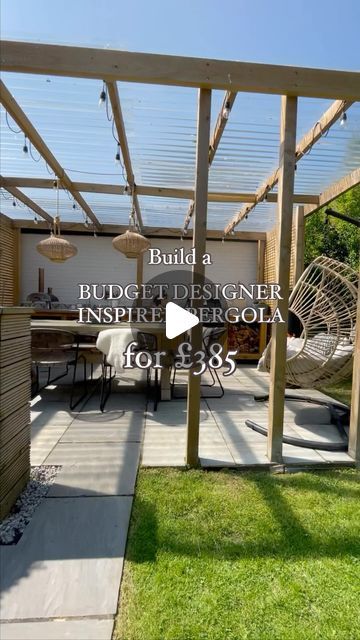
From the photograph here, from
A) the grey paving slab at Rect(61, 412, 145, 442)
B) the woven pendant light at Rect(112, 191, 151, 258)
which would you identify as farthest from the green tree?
the grey paving slab at Rect(61, 412, 145, 442)

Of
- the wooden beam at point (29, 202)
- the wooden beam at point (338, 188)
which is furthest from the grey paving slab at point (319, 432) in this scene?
the wooden beam at point (29, 202)

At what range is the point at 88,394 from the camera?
3.96 m

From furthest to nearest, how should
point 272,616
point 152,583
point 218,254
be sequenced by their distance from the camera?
point 218,254 → point 152,583 → point 272,616

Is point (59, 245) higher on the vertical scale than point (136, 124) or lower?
lower

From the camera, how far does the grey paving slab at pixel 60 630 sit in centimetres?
111

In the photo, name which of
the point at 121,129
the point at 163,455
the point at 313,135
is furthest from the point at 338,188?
the point at 163,455

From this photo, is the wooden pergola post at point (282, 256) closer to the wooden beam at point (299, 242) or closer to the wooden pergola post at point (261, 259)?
the wooden beam at point (299, 242)

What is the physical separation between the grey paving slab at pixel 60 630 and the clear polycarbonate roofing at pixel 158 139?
11.1 ft

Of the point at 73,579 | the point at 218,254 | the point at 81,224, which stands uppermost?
the point at 81,224

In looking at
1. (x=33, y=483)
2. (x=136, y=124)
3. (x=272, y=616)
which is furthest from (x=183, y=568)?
(x=136, y=124)

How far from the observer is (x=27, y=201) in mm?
5688

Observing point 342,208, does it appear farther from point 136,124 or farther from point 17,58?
point 17,58

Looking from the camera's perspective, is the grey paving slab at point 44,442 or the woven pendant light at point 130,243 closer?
the grey paving slab at point 44,442

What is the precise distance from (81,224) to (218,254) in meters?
3.00
